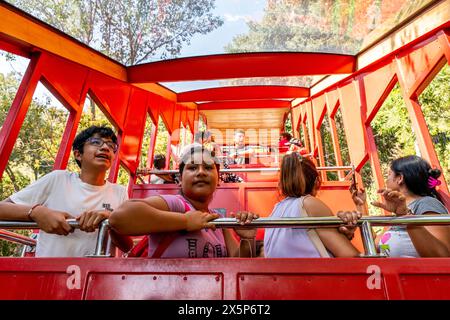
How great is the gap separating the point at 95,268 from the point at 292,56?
5.85m

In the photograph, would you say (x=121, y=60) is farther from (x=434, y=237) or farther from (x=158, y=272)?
(x=434, y=237)

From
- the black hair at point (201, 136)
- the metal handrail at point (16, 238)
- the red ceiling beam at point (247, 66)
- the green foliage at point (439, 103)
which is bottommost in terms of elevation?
the metal handrail at point (16, 238)

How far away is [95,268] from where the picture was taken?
1.41m

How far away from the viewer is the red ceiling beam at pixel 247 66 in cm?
618

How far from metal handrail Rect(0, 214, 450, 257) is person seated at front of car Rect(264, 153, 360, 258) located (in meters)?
0.08

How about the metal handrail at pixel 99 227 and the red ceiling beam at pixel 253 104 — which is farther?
the red ceiling beam at pixel 253 104

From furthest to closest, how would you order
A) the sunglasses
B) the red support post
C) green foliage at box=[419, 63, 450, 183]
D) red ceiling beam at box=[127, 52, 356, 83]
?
1. green foliage at box=[419, 63, 450, 183]
2. red ceiling beam at box=[127, 52, 356, 83]
3. the red support post
4. the sunglasses

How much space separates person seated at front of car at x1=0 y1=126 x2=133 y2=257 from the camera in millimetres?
1454

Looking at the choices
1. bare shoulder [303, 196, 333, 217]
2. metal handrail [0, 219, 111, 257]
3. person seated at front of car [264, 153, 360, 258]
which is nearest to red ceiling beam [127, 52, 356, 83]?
person seated at front of car [264, 153, 360, 258]

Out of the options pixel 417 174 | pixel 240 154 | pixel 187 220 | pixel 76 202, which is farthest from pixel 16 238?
pixel 240 154

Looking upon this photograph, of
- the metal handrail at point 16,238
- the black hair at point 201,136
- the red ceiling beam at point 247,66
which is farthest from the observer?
the red ceiling beam at point 247,66

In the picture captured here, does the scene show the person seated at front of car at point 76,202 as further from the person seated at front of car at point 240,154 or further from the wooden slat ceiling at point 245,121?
the wooden slat ceiling at point 245,121

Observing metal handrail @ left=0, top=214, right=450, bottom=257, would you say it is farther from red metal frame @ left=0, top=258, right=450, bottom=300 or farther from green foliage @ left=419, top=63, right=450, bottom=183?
green foliage @ left=419, top=63, right=450, bottom=183

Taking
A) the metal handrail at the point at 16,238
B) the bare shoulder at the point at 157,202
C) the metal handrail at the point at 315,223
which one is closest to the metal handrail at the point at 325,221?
the metal handrail at the point at 315,223
